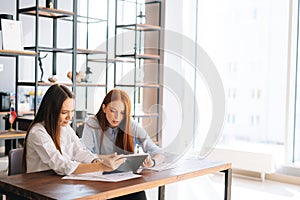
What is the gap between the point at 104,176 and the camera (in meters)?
2.08

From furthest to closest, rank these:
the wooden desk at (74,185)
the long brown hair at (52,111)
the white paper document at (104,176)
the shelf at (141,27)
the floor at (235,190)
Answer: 1. the shelf at (141,27)
2. the floor at (235,190)
3. the long brown hair at (52,111)
4. the white paper document at (104,176)
5. the wooden desk at (74,185)

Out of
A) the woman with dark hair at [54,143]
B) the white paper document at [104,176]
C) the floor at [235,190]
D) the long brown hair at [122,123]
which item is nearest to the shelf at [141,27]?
the floor at [235,190]

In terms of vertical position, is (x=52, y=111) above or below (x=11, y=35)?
below

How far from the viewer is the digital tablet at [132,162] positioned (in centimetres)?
212

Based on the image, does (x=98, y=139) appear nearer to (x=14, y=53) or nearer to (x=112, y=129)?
(x=112, y=129)

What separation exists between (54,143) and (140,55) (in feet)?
9.79

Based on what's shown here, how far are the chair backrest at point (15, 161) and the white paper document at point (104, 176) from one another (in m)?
0.40

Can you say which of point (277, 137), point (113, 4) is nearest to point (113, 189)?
point (277, 137)

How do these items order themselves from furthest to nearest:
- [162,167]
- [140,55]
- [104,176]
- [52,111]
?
[140,55]
[162,167]
[52,111]
[104,176]

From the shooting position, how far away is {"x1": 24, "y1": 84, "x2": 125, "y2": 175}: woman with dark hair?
6.89 ft

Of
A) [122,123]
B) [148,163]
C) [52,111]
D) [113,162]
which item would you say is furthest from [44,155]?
[122,123]

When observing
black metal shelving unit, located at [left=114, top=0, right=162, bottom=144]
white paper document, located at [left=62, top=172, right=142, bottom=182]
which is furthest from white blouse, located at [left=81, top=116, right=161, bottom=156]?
black metal shelving unit, located at [left=114, top=0, right=162, bottom=144]

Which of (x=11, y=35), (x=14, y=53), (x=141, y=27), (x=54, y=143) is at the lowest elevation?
(x=54, y=143)

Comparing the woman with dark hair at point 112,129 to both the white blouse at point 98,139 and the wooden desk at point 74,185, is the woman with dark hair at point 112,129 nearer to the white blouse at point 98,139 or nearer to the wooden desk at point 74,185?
the white blouse at point 98,139
